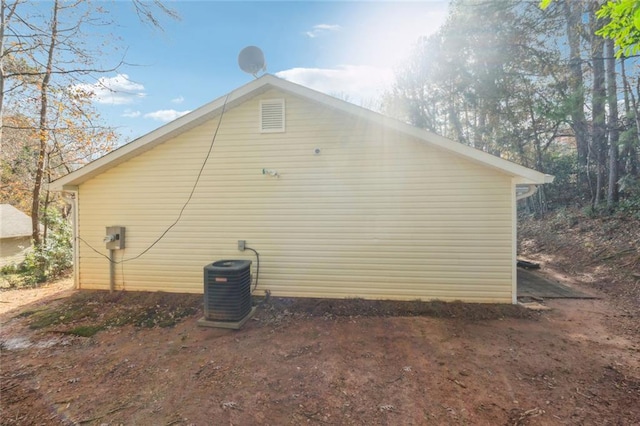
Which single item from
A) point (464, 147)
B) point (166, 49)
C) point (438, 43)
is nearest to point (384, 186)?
point (464, 147)

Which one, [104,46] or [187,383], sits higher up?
[104,46]

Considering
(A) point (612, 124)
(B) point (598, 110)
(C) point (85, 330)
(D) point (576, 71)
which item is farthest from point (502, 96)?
(C) point (85, 330)

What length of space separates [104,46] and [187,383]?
6.12 m

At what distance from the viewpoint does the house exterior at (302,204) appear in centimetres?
494

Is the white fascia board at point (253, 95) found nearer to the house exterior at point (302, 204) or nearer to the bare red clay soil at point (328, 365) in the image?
the house exterior at point (302, 204)

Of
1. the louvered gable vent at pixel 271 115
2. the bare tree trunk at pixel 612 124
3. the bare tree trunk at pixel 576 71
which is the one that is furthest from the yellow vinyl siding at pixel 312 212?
the bare tree trunk at pixel 612 124

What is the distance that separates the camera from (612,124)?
9023 millimetres

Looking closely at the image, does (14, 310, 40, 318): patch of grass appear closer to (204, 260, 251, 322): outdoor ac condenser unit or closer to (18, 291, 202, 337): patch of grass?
(18, 291, 202, 337): patch of grass

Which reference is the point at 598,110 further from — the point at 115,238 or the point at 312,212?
the point at 115,238

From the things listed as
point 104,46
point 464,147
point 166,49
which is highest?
point 104,46

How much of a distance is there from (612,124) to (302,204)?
11.0 meters

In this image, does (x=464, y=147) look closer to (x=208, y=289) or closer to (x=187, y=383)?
(x=208, y=289)

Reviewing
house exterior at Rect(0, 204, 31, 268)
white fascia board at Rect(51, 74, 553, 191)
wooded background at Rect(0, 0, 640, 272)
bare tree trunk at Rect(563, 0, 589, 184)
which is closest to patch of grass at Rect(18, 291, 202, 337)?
white fascia board at Rect(51, 74, 553, 191)

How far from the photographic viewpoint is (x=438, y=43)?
1359 cm
